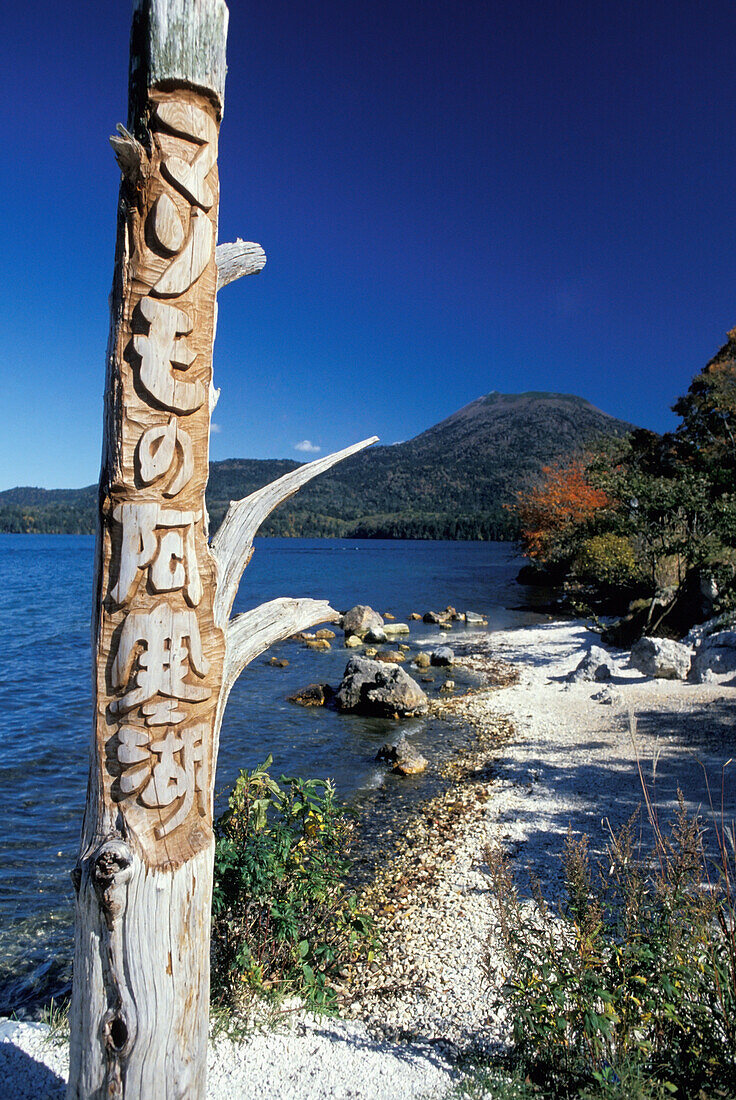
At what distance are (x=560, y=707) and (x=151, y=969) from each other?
1155 centimetres

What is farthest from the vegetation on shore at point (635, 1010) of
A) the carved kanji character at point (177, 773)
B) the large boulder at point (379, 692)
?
the large boulder at point (379, 692)

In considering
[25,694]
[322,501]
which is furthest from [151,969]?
[322,501]

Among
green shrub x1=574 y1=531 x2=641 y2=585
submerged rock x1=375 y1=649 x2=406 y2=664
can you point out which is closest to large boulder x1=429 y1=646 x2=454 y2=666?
submerged rock x1=375 y1=649 x2=406 y2=664

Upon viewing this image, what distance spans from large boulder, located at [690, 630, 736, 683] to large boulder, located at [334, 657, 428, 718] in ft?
18.8

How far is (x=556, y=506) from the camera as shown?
35.8 m

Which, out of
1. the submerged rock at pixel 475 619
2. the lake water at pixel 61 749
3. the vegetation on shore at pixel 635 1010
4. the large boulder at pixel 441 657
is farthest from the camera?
the submerged rock at pixel 475 619

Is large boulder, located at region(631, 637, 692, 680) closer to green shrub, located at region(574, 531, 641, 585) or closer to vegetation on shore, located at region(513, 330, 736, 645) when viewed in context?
vegetation on shore, located at region(513, 330, 736, 645)

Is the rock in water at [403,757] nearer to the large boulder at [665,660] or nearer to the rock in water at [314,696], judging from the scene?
the rock in water at [314,696]

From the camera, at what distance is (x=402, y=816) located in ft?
27.9

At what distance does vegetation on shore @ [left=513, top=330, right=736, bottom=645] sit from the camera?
55.4 feet

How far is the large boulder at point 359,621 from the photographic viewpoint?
81.5ft

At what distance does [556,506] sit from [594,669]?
2254cm

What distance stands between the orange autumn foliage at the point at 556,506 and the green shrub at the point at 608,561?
3.70m

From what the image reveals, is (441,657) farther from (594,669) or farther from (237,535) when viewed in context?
(237,535)
